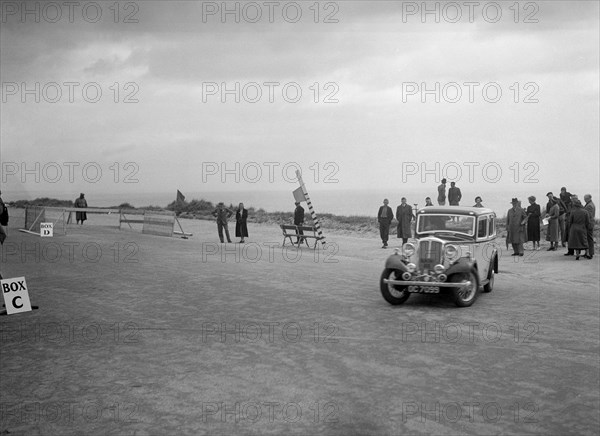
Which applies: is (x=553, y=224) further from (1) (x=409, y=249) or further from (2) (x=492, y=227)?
(1) (x=409, y=249)

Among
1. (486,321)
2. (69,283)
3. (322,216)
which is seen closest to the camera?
(486,321)

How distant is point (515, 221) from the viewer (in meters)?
20.8

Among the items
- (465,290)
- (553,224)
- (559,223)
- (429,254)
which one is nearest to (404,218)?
(553,224)

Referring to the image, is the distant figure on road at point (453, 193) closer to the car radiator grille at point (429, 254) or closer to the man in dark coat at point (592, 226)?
A: the man in dark coat at point (592, 226)

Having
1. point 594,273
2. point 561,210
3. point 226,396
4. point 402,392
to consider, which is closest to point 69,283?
point 226,396

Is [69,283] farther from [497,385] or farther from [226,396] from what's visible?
[497,385]

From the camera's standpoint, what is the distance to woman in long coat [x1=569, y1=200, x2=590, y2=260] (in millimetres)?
18938

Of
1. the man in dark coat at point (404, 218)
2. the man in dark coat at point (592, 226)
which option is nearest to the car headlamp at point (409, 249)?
the man in dark coat at point (592, 226)

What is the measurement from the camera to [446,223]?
1359 cm

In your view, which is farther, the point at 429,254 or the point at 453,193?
the point at 453,193

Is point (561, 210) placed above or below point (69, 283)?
above

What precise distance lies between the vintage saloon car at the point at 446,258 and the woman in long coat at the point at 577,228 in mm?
6163

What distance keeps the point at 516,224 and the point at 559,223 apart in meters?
3.37

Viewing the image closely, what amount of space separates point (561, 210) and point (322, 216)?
22.1m
